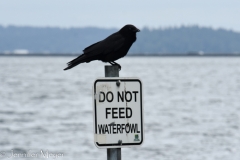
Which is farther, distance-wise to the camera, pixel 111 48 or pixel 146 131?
pixel 146 131

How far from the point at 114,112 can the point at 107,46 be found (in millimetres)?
983

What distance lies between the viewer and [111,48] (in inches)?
223

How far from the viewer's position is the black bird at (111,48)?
5684mm

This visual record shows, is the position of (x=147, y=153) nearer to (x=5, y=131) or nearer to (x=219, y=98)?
(x=5, y=131)

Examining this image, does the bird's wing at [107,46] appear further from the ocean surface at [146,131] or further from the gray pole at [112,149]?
the ocean surface at [146,131]

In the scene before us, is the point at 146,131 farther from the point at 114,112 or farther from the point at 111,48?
the point at 114,112

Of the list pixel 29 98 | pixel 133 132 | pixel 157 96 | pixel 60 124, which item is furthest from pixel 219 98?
pixel 133 132

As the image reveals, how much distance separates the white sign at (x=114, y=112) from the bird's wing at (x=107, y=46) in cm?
83

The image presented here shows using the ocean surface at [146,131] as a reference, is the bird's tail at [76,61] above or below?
above

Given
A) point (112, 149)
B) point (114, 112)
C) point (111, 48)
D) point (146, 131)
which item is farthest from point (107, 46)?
point (146, 131)

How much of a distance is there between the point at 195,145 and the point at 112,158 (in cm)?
1713

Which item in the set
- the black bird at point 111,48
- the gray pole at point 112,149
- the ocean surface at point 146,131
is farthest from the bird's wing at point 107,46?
the ocean surface at point 146,131

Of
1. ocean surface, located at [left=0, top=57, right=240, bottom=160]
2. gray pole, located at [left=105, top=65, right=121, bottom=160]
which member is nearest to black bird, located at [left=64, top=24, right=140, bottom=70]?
gray pole, located at [left=105, top=65, right=121, bottom=160]

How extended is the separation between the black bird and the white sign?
2.63 ft
